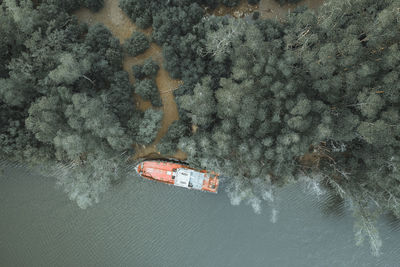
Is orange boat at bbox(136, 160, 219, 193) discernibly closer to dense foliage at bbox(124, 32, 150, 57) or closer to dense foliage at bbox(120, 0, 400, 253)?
dense foliage at bbox(120, 0, 400, 253)

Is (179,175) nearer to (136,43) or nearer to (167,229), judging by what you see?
(167,229)

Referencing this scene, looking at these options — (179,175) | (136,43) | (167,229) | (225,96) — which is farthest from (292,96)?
(167,229)

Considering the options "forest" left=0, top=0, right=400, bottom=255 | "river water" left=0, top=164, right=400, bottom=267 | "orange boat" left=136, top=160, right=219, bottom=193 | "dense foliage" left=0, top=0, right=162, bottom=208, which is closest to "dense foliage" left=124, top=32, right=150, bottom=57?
"forest" left=0, top=0, right=400, bottom=255

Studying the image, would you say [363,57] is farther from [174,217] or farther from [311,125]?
[174,217]

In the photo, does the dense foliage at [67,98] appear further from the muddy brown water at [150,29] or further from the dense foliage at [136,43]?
the muddy brown water at [150,29]

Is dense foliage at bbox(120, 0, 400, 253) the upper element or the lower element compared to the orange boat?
upper

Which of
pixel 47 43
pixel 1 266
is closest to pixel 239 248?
pixel 1 266
